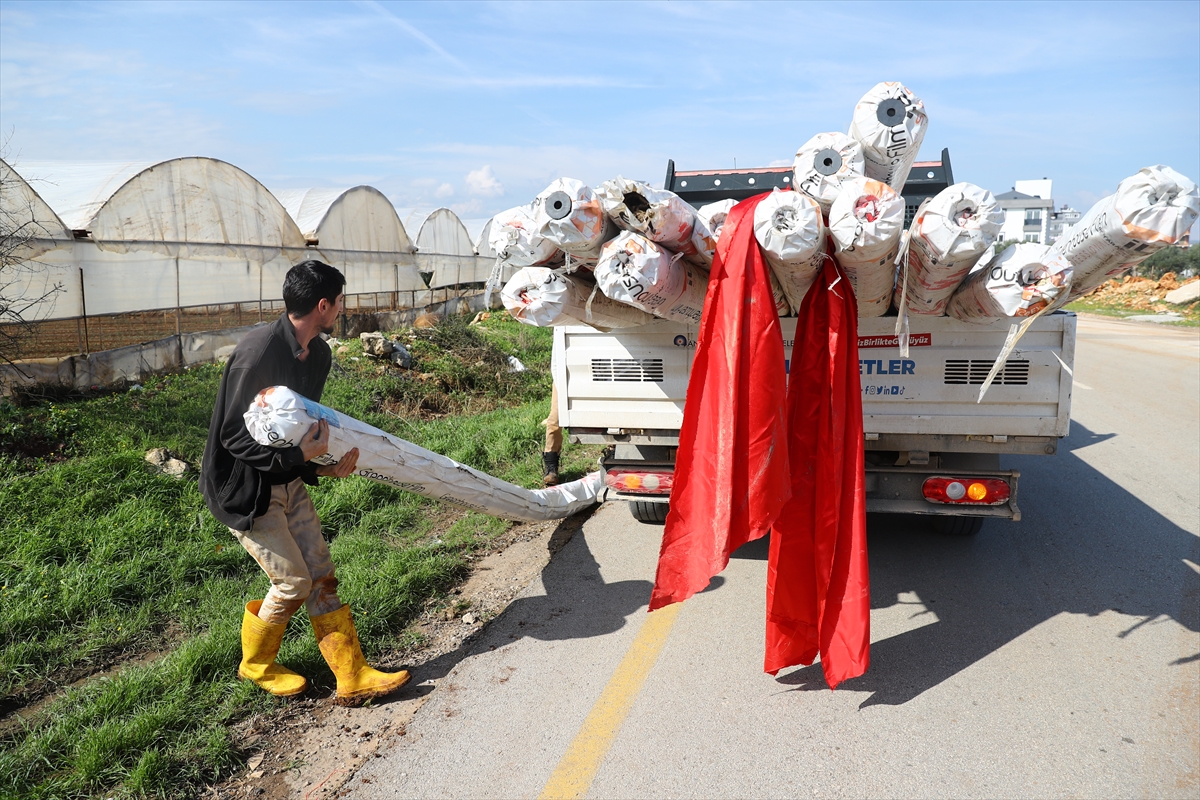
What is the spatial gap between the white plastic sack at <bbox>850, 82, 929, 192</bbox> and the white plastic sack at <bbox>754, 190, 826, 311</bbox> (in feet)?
1.56

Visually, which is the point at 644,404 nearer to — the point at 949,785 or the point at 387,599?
the point at 387,599

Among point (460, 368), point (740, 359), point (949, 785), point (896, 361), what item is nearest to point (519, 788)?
point (949, 785)

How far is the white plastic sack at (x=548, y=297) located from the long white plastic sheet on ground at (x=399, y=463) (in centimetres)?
91

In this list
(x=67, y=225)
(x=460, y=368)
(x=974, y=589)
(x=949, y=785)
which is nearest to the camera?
(x=949, y=785)

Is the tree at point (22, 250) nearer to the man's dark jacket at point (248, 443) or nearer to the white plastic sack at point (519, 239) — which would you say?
the man's dark jacket at point (248, 443)

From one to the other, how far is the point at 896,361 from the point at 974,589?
4.71ft

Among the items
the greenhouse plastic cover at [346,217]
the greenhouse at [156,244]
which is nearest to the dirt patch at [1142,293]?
the greenhouse plastic cover at [346,217]

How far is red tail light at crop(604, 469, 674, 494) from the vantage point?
4.87 meters

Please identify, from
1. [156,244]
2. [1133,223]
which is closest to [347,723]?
[1133,223]

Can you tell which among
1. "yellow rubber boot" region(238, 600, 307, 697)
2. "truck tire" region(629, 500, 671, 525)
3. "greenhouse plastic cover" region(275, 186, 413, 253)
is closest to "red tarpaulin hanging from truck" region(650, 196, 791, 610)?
"yellow rubber boot" region(238, 600, 307, 697)

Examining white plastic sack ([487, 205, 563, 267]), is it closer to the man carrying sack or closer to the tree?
the man carrying sack

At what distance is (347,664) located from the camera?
11.4 ft

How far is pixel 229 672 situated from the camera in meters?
3.63

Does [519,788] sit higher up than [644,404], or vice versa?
[644,404]
